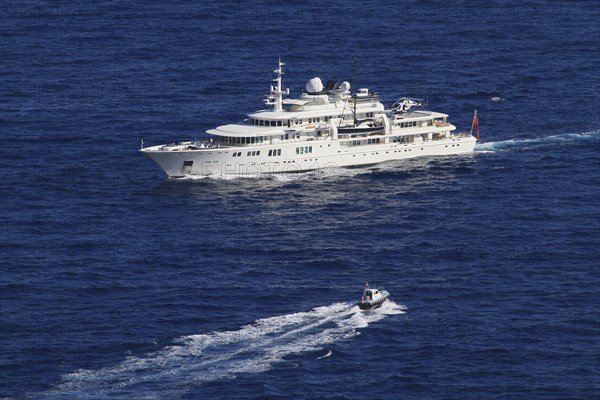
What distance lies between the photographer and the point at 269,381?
189 m

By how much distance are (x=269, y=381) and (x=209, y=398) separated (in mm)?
7501

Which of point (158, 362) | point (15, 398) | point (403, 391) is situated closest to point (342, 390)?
point (403, 391)

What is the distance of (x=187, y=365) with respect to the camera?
628 ft

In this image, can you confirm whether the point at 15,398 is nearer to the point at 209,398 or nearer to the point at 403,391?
the point at 209,398

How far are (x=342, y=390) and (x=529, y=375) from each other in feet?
66.6

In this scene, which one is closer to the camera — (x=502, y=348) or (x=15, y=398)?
(x=15, y=398)

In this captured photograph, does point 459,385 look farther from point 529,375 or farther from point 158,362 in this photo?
point 158,362

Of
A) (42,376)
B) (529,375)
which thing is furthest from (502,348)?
(42,376)

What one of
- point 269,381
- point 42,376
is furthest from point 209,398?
point 42,376

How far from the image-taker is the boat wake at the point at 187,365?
185125mm

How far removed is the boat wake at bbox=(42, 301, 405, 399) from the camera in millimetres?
A: 185125

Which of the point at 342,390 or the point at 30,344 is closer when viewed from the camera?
the point at 342,390

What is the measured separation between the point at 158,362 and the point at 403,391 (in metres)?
26.0

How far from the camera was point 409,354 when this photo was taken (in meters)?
197
